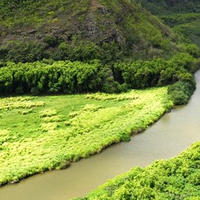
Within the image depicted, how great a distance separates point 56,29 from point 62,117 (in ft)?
104

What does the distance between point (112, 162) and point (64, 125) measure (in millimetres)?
11881

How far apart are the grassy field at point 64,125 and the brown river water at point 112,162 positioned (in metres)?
1.06

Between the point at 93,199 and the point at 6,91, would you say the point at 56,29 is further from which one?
the point at 93,199

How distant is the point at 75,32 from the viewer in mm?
82500

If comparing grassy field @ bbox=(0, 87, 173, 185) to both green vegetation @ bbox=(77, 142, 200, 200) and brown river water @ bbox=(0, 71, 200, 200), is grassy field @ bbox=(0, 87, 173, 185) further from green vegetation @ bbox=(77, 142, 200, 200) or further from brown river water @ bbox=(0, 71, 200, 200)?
green vegetation @ bbox=(77, 142, 200, 200)

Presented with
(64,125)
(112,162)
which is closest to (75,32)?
(64,125)

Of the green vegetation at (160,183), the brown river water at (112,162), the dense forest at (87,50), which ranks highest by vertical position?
the dense forest at (87,50)

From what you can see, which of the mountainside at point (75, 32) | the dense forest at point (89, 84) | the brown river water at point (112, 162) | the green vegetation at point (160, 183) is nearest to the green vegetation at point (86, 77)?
the dense forest at point (89, 84)

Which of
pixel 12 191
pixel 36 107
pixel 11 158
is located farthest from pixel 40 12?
pixel 12 191

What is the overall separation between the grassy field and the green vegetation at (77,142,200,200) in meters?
10.3

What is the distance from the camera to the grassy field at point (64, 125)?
45119 mm

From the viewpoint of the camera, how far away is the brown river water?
1573 inches

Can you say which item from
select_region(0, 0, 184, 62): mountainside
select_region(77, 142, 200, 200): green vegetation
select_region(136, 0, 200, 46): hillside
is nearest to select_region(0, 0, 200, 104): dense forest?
select_region(0, 0, 184, 62): mountainside

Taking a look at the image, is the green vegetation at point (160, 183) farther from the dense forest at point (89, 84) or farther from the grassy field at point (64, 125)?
the grassy field at point (64, 125)
